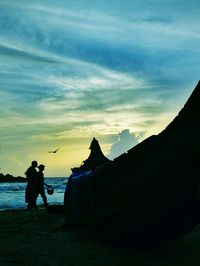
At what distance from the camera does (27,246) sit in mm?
9383

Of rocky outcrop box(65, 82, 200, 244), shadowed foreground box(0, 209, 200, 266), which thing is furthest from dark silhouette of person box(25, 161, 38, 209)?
rocky outcrop box(65, 82, 200, 244)

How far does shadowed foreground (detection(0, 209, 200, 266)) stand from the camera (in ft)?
25.2

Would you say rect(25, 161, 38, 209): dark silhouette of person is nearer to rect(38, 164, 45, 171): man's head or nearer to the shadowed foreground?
rect(38, 164, 45, 171): man's head

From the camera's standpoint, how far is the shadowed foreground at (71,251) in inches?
302

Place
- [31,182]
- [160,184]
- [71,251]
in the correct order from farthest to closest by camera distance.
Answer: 1. [31,182]
2. [71,251]
3. [160,184]

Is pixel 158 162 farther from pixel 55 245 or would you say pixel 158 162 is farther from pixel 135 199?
pixel 55 245

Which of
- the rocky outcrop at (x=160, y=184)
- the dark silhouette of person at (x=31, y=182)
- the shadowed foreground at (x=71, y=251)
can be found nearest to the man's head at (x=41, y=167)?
the dark silhouette of person at (x=31, y=182)

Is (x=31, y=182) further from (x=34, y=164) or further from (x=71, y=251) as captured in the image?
(x=71, y=251)

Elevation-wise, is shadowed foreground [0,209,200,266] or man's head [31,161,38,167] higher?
man's head [31,161,38,167]

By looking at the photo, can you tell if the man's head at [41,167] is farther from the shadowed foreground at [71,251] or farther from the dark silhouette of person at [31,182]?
the shadowed foreground at [71,251]

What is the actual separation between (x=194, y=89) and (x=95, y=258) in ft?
11.4

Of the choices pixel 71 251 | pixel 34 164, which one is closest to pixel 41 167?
pixel 34 164

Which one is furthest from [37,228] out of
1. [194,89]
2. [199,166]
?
[194,89]

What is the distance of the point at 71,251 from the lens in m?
8.72
